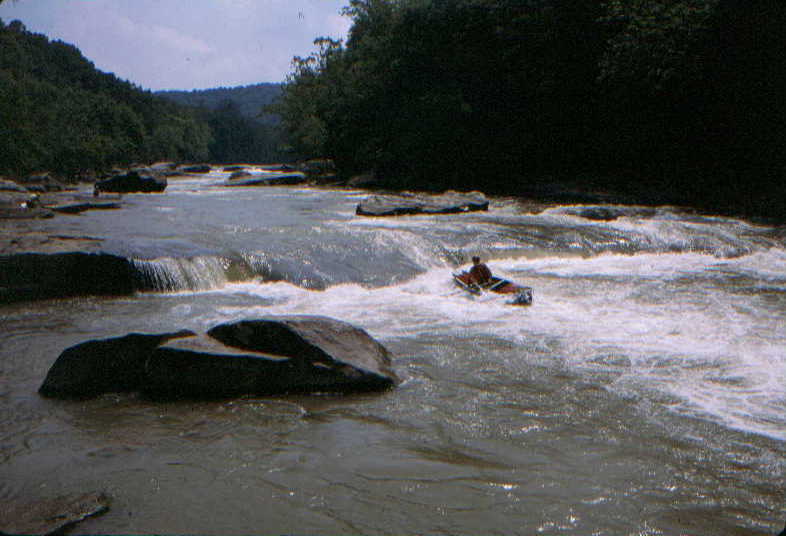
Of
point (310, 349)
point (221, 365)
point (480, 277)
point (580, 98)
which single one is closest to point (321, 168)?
point (580, 98)

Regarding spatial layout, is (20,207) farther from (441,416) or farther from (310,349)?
(441,416)

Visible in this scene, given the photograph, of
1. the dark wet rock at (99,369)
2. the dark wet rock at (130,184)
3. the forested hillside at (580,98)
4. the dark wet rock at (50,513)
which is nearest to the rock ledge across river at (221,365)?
the dark wet rock at (99,369)

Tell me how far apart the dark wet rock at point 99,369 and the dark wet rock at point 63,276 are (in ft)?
15.5

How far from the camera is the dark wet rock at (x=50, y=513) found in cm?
361

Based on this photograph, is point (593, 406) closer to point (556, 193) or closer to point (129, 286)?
point (129, 286)

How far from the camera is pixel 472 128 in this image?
30328 mm

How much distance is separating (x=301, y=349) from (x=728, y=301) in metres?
7.27

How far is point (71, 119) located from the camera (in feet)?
147

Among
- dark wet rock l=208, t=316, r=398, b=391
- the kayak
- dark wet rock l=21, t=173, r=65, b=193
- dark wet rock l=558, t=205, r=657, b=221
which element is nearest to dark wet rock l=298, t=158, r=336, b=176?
dark wet rock l=21, t=173, r=65, b=193

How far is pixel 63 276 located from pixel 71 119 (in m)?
38.8

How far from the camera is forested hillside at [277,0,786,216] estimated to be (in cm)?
2359

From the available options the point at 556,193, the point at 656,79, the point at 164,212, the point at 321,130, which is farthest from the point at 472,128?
the point at 164,212

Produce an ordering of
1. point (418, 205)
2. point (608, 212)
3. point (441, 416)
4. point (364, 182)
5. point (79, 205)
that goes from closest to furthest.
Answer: point (441, 416) < point (608, 212) < point (79, 205) < point (418, 205) < point (364, 182)

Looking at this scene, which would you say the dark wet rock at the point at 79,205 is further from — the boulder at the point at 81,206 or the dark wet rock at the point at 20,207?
the dark wet rock at the point at 20,207
